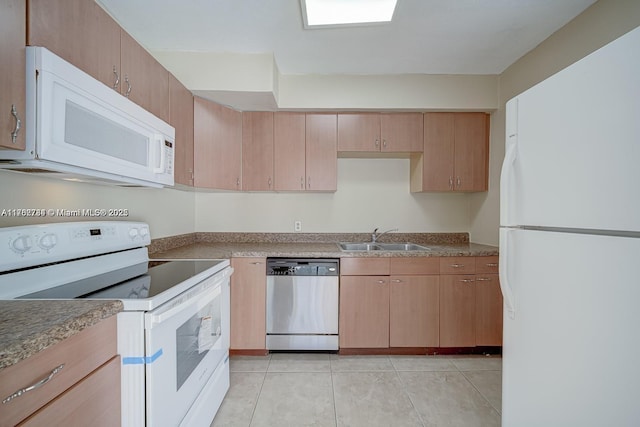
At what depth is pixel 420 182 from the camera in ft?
8.84

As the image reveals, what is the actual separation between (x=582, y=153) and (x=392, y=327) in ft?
6.26

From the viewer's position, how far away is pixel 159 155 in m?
1.56

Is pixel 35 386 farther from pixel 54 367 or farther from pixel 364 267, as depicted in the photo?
pixel 364 267

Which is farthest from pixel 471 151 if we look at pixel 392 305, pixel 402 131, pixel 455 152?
pixel 392 305

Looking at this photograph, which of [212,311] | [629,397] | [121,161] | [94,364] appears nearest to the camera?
[629,397]

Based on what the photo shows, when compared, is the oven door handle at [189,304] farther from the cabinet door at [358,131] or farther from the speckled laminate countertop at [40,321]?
the cabinet door at [358,131]

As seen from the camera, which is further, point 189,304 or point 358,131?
point 358,131

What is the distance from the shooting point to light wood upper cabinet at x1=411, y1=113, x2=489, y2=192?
2.66 meters

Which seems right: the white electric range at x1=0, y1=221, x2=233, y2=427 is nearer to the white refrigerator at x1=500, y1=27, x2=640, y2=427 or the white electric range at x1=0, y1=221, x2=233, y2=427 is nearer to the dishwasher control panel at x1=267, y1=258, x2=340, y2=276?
the dishwasher control panel at x1=267, y1=258, x2=340, y2=276

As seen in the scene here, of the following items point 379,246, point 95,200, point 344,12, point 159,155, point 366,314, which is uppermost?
point 344,12

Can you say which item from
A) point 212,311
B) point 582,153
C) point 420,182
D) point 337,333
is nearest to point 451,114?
point 420,182

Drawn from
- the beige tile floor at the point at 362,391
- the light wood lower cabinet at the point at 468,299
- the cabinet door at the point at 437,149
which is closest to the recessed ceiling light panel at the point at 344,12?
the cabinet door at the point at 437,149

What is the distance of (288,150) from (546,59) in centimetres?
213

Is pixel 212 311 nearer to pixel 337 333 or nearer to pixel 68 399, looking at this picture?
pixel 68 399
